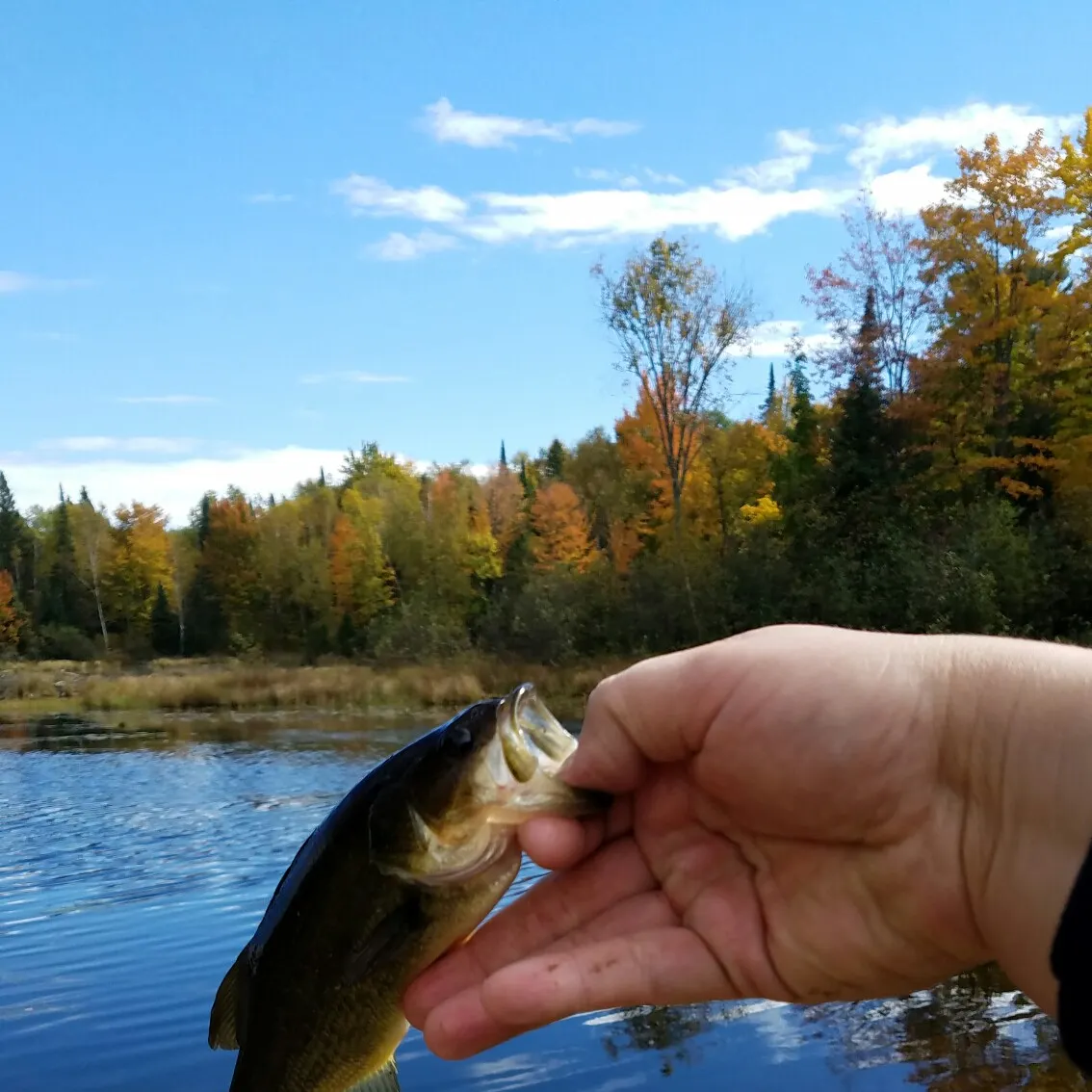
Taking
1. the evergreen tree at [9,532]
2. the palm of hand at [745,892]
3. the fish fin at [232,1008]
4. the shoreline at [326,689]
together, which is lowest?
the shoreline at [326,689]

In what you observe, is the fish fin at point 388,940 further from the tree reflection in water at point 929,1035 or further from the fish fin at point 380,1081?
the tree reflection in water at point 929,1035

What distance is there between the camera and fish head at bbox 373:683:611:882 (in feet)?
10.0

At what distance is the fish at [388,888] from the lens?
3.06 m

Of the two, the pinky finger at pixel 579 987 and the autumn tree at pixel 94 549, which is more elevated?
the autumn tree at pixel 94 549

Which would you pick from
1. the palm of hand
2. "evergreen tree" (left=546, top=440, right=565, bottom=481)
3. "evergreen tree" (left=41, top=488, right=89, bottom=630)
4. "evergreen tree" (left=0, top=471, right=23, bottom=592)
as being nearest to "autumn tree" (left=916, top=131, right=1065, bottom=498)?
the palm of hand

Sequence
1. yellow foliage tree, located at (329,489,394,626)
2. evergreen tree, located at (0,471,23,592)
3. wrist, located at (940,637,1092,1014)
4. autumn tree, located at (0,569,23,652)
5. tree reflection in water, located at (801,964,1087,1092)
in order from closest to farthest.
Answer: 1. wrist, located at (940,637,1092,1014)
2. tree reflection in water, located at (801,964,1087,1092)
3. yellow foliage tree, located at (329,489,394,626)
4. autumn tree, located at (0,569,23,652)
5. evergreen tree, located at (0,471,23,592)

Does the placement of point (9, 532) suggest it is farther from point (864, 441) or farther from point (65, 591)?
point (864, 441)

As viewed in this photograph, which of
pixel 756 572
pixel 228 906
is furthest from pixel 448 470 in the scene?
pixel 228 906

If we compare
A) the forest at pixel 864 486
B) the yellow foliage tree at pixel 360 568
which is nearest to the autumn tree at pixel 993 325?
the forest at pixel 864 486

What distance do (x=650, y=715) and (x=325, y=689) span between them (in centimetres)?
3738

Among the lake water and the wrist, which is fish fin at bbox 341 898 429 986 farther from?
the lake water

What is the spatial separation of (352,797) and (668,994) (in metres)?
1.09

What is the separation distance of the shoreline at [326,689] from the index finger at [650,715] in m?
27.1

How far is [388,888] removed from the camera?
3.10 metres
